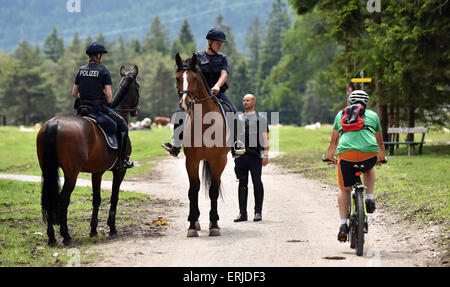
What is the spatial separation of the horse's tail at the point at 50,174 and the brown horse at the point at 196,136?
196cm

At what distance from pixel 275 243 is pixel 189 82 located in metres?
2.69

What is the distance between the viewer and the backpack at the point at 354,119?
28.1 ft

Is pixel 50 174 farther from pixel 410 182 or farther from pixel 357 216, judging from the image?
pixel 410 182

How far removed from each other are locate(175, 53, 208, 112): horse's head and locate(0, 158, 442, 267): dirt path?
2.07m

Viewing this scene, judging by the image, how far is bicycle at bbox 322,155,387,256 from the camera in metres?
8.22

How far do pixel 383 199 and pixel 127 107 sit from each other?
6.23 metres

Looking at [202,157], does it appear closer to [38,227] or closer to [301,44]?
[38,227]

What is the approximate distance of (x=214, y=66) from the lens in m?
10.7

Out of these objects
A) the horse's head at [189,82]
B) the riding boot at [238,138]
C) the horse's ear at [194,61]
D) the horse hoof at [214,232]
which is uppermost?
the horse's ear at [194,61]

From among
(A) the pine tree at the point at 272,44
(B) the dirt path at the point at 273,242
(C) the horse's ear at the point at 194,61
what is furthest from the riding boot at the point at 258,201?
(A) the pine tree at the point at 272,44

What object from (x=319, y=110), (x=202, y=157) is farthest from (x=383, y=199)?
(x=319, y=110)

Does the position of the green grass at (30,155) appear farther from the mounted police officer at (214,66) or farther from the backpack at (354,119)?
the backpack at (354,119)

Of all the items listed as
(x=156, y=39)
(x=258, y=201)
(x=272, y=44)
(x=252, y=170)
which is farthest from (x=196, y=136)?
(x=156, y=39)

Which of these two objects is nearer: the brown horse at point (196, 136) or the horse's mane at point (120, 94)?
the brown horse at point (196, 136)
